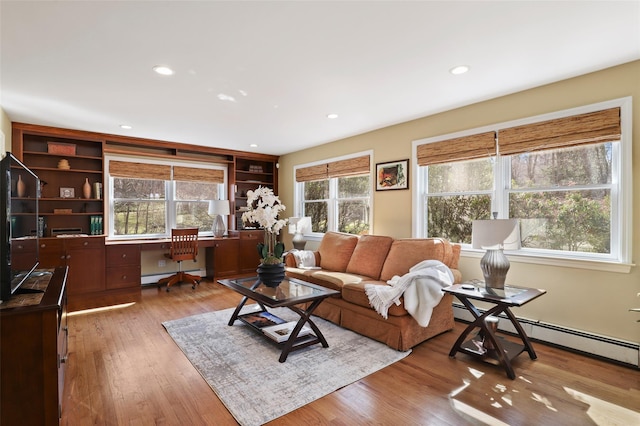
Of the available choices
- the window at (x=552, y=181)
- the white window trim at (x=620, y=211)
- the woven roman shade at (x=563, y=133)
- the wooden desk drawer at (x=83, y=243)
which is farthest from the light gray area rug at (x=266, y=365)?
the woven roman shade at (x=563, y=133)

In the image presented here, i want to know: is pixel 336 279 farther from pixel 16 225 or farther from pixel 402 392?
pixel 16 225

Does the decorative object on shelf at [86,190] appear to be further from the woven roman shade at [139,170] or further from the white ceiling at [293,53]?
the white ceiling at [293,53]

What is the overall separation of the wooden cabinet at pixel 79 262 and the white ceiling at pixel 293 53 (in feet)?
5.58

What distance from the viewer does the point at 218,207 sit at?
5801mm

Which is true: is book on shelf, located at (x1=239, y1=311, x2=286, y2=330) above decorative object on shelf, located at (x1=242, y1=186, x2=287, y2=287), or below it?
below

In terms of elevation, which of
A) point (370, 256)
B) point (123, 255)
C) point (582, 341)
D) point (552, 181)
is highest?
point (552, 181)

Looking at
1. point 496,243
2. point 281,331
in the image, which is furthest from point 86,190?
point 496,243

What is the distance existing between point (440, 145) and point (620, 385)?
2667 millimetres

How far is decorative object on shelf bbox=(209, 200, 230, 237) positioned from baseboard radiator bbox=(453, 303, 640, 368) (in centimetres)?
458

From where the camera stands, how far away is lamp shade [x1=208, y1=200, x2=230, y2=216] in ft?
19.0

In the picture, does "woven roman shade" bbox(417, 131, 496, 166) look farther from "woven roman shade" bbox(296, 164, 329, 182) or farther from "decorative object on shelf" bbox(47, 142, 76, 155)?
"decorative object on shelf" bbox(47, 142, 76, 155)

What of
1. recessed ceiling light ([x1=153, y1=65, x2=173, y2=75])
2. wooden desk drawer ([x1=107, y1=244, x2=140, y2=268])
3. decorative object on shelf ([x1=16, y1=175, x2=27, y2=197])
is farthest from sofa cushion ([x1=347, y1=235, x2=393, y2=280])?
wooden desk drawer ([x1=107, y1=244, x2=140, y2=268])

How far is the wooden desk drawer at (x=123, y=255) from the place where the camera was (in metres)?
4.78

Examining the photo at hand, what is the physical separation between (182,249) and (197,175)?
1.56 metres
